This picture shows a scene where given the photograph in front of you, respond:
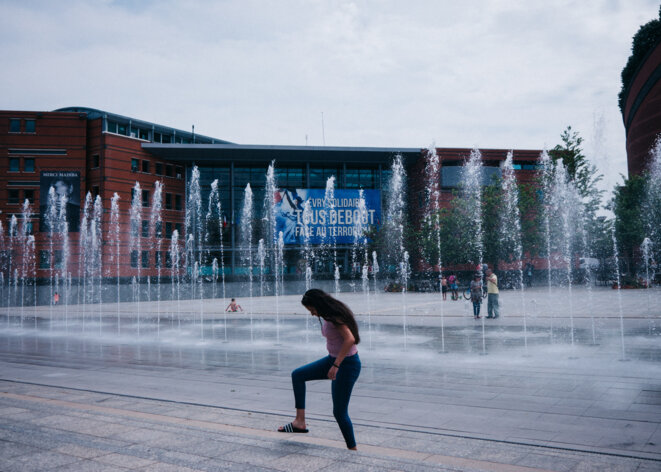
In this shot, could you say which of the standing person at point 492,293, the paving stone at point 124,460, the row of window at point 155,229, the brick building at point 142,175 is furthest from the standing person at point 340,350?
the row of window at point 155,229

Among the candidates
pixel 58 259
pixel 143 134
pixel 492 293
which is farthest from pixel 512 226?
pixel 58 259

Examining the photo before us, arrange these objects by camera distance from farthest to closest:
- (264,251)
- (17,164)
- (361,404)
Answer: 1. (264,251)
2. (17,164)
3. (361,404)

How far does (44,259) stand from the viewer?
44188 mm

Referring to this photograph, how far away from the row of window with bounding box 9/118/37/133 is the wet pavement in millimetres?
36952

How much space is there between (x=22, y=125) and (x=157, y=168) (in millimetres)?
11274

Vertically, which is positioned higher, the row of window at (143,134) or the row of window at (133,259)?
the row of window at (143,134)

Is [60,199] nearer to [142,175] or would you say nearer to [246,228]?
[142,175]

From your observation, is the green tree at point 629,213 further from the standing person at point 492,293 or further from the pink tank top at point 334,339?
the pink tank top at point 334,339

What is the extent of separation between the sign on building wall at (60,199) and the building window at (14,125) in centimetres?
415

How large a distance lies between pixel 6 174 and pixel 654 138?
53.6m

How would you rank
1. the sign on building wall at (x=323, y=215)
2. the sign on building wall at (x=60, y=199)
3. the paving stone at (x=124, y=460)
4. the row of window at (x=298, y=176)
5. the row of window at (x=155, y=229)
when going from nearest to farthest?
1. the paving stone at (x=124, y=460)
2. the sign on building wall at (x=60, y=199)
3. the row of window at (x=155, y=229)
4. the sign on building wall at (x=323, y=215)
5. the row of window at (x=298, y=176)

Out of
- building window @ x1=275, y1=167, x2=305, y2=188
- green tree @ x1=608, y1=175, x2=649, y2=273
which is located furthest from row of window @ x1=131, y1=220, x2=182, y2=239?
green tree @ x1=608, y1=175, x2=649, y2=273

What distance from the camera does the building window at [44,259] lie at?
1730 inches

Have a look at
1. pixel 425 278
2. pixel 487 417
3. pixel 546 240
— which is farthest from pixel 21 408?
pixel 546 240
